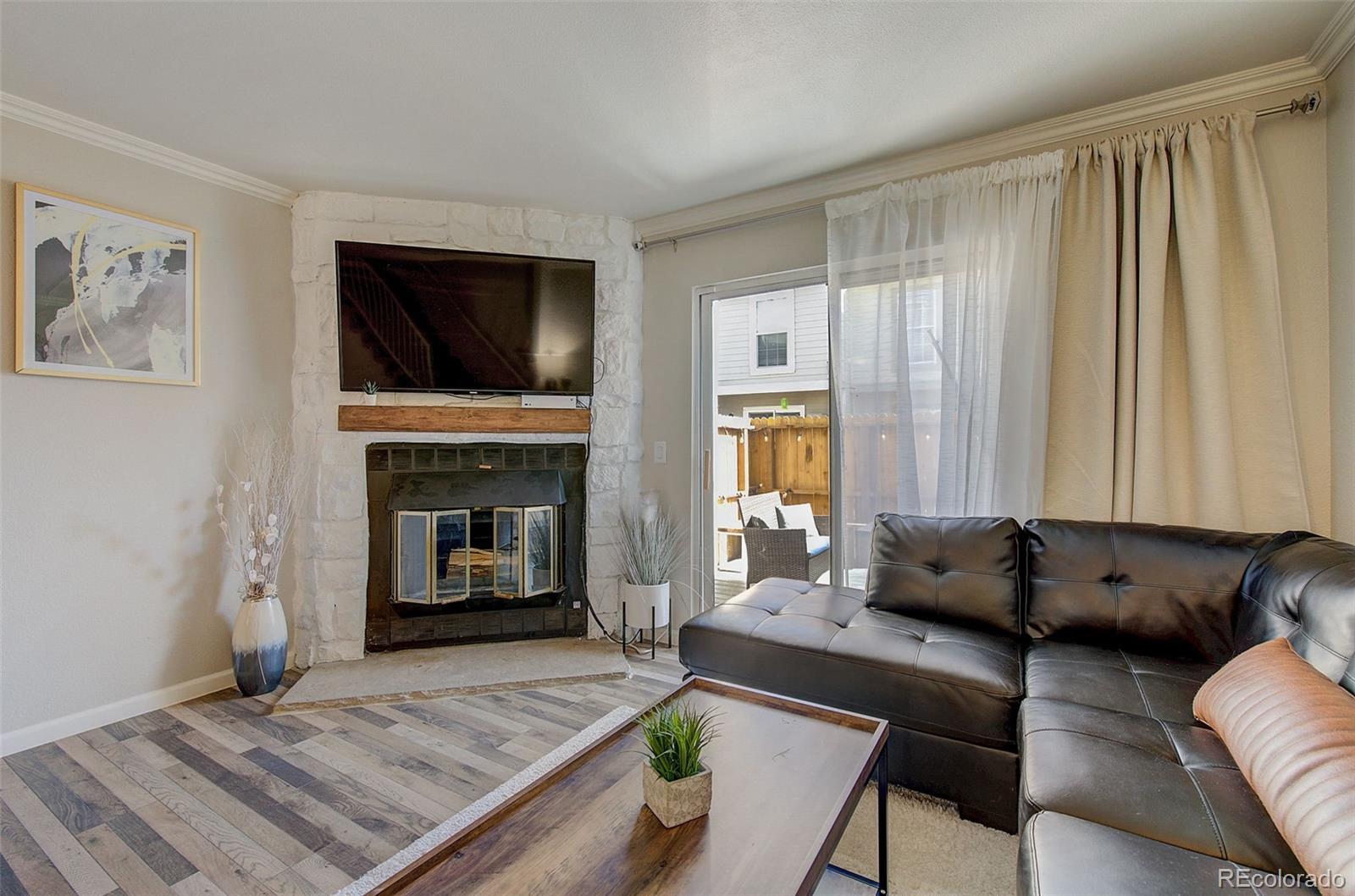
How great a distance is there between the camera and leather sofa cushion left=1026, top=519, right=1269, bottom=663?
5.83 feet

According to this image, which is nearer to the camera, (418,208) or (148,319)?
(148,319)

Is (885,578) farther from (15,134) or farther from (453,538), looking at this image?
(15,134)

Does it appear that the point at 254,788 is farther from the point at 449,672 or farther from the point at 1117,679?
the point at 1117,679

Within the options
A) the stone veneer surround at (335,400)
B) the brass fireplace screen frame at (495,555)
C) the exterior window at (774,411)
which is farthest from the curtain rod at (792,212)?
the brass fireplace screen frame at (495,555)

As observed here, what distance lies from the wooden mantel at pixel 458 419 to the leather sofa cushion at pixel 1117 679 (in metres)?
2.41

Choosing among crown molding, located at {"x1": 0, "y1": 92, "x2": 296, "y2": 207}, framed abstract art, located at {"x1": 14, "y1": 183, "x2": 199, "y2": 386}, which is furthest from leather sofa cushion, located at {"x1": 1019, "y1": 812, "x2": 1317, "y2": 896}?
crown molding, located at {"x1": 0, "y1": 92, "x2": 296, "y2": 207}

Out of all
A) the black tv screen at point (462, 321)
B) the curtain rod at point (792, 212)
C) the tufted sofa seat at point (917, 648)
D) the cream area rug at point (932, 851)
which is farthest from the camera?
the black tv screen at point (462, 321)

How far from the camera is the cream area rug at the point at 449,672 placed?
8.34 feet

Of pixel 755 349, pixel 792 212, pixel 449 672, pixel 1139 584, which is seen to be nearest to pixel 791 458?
pixel 755 349

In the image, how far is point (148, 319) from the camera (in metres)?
2.51

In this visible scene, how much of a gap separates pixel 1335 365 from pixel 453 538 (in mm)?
3659

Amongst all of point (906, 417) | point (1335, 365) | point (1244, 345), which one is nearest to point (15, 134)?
point (906, 417)

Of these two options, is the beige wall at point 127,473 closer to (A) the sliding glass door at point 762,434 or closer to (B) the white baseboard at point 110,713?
(B) the white baseboard at point 110,713

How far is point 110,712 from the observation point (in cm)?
239
